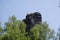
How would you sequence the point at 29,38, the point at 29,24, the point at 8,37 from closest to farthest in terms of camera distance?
1. the point at 8,37
2. the point at 29,38
3. the point at 29,24

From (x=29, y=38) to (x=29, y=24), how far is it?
12150 millimetres

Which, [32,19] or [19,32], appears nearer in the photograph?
[19,32]

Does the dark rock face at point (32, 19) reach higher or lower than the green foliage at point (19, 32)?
higher

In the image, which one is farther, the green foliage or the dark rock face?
the dark rock face

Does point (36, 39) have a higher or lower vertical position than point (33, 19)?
lower

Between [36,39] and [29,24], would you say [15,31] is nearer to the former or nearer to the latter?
[36,39]

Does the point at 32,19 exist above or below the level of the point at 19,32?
above

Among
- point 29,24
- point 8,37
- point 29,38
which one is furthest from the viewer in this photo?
point 29,24

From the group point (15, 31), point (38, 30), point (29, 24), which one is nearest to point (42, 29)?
point (38, 30)

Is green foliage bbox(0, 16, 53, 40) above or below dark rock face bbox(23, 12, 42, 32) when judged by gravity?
below

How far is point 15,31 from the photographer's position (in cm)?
2675

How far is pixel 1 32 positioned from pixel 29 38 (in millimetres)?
5518

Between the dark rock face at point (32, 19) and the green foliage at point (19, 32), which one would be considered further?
the dark rock face at point (32, 19)

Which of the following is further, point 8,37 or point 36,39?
point 36,39
